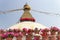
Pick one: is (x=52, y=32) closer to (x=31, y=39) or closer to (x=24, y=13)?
(x=31, y=39)

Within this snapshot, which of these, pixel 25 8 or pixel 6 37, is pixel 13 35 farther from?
pixel 25 8

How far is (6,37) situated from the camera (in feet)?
22.4

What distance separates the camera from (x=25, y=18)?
12.8 meters

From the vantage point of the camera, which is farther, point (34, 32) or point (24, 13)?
point (24, 13)

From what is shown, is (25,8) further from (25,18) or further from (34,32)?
(34,32)

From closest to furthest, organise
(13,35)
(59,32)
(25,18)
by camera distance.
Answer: (13,35) < (59,32) < (25,18)

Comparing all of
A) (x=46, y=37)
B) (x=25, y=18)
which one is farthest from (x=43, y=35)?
(x=25, y=18)

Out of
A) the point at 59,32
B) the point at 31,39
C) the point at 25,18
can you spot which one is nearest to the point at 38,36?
the point at 31,39

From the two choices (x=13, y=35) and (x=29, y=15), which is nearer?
(x=13, y=35)

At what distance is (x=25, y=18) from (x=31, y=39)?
227 inches

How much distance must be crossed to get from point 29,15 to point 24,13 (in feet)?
1.15

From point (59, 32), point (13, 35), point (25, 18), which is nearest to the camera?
point (13, 35)

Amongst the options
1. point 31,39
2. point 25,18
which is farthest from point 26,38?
point 25,18

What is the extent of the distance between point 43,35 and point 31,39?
42 cm
